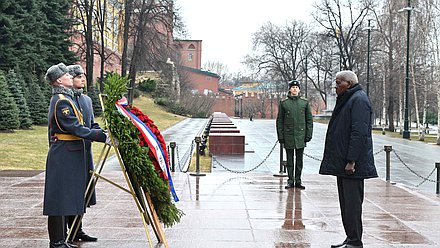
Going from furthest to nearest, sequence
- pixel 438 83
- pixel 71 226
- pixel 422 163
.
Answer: pixel 438 83 → pixel 422 163 → pixel 71 226

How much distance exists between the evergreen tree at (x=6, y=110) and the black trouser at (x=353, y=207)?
21769 millimetres

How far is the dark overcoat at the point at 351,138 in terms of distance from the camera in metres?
6.18

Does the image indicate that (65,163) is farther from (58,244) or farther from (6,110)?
(6,110)

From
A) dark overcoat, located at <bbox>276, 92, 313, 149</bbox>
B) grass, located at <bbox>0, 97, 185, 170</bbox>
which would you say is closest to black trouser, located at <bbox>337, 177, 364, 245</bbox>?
dark overcoat, located at <bbox>276, 92, 313, 149</bbox>

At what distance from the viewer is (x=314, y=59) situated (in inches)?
2766

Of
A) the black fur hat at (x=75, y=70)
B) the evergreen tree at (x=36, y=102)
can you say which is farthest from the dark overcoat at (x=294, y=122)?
the evergreen tree at (x=36, y=102)

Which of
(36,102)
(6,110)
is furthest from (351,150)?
(36,102)

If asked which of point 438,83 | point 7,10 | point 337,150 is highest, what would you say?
point 7,10

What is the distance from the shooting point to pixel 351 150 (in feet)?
20.2

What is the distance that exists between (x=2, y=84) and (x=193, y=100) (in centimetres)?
4692

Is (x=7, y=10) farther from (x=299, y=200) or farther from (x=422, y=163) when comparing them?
(x=299, y=200)

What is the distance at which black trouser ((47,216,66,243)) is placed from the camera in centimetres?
599

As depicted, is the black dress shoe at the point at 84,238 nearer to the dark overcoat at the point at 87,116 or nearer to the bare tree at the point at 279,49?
the dark overcoat at the point at 87,116

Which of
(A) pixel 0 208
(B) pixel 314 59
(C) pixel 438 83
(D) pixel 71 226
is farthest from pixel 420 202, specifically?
(B) pixel 314 59
